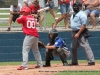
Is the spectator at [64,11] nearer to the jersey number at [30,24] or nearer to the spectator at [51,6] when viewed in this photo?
the spectator at [51,6]

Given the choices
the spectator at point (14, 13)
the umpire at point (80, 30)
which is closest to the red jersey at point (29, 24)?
the umpire at point (80, 30)

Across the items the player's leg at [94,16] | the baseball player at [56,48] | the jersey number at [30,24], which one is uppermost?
the jersey number at [30,24]

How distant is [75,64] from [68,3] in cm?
458

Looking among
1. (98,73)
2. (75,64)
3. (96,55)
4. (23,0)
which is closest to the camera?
(98,73)

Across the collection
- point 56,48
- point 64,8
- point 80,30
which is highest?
point 64,8

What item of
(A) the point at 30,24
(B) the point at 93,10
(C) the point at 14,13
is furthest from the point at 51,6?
(A) the point at 30,24

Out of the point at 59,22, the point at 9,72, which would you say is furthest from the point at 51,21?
the point at 9,72

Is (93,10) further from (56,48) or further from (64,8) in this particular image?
(56,48)

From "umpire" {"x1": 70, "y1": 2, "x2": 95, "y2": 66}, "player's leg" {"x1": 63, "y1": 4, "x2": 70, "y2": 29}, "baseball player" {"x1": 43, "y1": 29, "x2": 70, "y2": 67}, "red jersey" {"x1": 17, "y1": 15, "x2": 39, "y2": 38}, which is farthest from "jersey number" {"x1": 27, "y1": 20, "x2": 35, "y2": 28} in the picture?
"player's leg" {"x1": 63, "y1": 4, "x2": 70, "y2": 29}

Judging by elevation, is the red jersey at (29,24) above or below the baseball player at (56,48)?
above

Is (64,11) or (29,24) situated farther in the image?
(64,11)

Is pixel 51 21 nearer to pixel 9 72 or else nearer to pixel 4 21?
pixel 4 21

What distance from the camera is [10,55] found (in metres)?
17.2

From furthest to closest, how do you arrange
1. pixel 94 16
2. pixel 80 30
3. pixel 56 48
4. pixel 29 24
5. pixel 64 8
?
pixel 64 8 → pixel 94 16 → pixel 56 48 → pixel 80 30 → pixel 29 24
